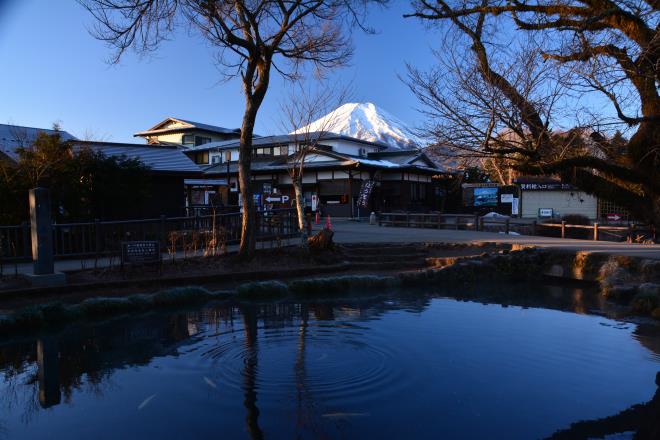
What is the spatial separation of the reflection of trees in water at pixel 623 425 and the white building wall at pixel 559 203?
1136 inches

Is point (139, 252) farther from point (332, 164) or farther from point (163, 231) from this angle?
point (332, 164)

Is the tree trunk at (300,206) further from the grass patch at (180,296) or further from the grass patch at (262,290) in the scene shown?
the grass patch at (180,296)

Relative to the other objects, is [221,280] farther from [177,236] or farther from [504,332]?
[504,332]

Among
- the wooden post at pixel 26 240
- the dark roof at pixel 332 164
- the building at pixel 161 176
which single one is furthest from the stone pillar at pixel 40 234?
the dark roof at pixel 332 164

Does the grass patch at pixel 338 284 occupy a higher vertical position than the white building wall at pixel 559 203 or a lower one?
lower

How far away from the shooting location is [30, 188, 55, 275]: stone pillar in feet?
32.1

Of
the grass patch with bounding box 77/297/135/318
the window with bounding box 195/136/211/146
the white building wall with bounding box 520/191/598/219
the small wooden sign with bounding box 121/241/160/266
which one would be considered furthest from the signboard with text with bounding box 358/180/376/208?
→ the grass patch with bounding box 77/297/135/318

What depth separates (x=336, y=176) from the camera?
32.1 m

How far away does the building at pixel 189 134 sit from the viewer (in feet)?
153

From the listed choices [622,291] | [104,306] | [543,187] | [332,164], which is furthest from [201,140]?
[622,291]

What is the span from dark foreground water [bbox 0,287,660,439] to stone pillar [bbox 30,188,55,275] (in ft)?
8.06

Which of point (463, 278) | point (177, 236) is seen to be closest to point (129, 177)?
point (177, 236)

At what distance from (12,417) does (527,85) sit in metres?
8.60

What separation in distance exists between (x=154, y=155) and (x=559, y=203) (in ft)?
87.4
